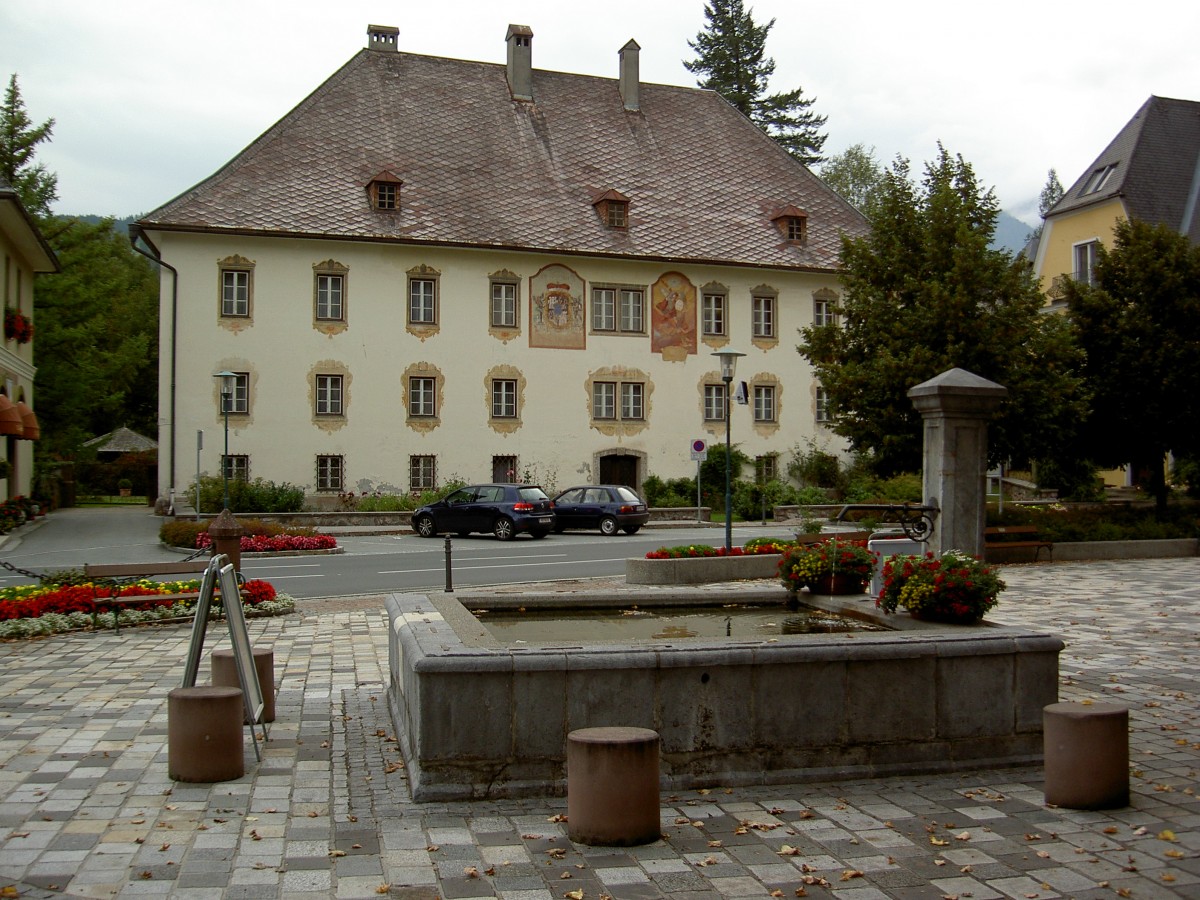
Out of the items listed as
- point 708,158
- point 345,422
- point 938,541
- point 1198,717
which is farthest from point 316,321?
point 1198,717

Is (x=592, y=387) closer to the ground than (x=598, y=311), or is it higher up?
closer to the ground

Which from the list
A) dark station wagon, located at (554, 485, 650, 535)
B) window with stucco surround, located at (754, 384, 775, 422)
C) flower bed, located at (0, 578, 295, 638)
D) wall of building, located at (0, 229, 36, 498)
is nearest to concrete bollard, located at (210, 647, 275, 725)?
flower bed, located at (0, 578, 295, 638)

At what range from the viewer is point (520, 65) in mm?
45562

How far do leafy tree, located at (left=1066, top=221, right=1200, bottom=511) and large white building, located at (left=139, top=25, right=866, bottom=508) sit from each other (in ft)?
54.8

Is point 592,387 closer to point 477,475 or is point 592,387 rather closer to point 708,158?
point 477,475

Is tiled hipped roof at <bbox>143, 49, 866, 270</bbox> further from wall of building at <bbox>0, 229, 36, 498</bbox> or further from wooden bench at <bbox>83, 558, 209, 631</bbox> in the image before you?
wooden bench at <bbox>83, 558, 209, 631</bbox>

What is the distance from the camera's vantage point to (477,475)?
39781 millimetres

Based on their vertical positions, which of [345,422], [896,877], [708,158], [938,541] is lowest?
[896,877]

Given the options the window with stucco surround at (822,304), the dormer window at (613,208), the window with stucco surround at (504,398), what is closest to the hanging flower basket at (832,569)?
the window with stucco surround at (504,398)

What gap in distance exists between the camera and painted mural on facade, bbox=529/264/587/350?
133ft

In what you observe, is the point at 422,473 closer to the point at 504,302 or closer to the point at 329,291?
the point at 504,302

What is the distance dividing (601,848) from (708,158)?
1675 inches

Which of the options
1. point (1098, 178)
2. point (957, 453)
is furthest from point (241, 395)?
point (1098, 178)

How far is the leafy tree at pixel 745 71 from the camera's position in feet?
207
